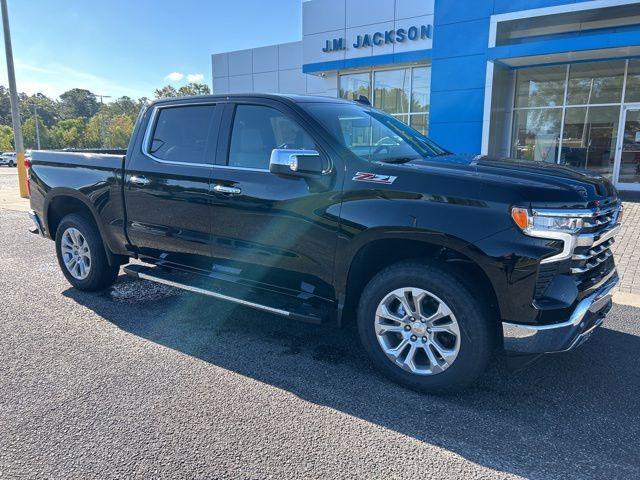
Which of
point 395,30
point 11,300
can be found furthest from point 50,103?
point 11,300

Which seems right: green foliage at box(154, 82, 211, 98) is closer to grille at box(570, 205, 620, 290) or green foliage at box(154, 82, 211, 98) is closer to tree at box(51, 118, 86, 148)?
tree at box(51, 118, 86, 148)

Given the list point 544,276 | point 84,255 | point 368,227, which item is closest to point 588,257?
point 544,276

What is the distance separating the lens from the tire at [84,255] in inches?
203

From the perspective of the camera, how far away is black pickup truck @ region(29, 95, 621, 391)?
9.54ft

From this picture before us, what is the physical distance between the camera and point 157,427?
2912mm

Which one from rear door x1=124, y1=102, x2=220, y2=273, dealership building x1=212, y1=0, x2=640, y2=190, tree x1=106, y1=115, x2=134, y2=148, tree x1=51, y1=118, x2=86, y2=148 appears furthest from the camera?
tree x1=51, y1=118, x2=86, y2=148

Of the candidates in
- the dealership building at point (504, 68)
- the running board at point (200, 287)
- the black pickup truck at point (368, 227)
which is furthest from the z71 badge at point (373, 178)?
the dealership building at point (504, 68)

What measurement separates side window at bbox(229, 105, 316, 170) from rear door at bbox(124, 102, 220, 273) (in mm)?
233

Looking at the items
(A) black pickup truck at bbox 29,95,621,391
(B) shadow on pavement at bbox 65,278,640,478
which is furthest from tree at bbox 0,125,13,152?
(B) shadow on pavement at bbox 65,278,640,478

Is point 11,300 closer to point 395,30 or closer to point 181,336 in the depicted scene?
point 181,336

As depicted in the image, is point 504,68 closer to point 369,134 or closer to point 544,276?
point 369,134

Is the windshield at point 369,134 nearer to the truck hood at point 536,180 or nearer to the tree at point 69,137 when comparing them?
the truck hood at point 536,180

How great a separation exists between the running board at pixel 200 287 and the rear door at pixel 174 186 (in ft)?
0.49

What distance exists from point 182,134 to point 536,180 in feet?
9.93
